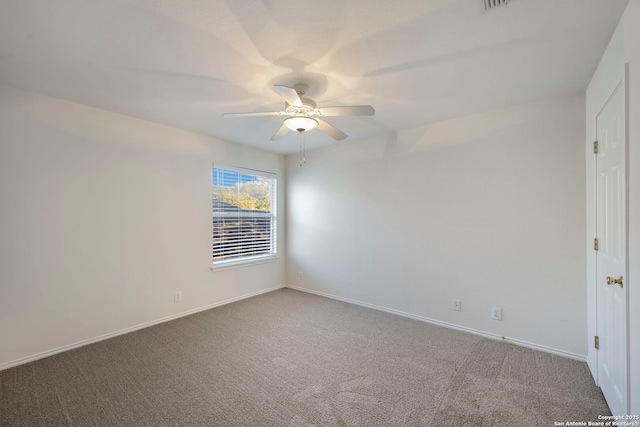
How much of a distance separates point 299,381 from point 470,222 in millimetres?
2391

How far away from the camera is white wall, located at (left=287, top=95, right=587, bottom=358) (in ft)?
8.50

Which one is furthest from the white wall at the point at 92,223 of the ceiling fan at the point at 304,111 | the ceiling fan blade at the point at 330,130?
the ceiling fan blade at the point at 330,130

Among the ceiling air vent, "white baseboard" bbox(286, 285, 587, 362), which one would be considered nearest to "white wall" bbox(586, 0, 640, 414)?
the ceiling air vent

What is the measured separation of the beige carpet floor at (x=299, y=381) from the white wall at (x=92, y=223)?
0.36 m

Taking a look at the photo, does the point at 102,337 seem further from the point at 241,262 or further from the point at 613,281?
the point at 613,281

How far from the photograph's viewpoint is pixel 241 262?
427cm

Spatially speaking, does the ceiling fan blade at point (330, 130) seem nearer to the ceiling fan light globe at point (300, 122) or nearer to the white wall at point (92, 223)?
the ceiling fan light globe at point (300, 122)

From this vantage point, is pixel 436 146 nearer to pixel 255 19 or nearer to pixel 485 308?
pixel 485 308

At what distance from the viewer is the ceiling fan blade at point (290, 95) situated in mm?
1834

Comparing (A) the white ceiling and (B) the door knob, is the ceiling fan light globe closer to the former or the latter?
(A) the white ceiling

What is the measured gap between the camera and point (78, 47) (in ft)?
6.08

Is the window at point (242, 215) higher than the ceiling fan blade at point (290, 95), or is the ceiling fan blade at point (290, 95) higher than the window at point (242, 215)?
the ceiling fan blade at point (290, 95)

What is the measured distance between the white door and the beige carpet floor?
0.30 metres

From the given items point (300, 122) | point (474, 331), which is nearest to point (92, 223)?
point (300, 122)
